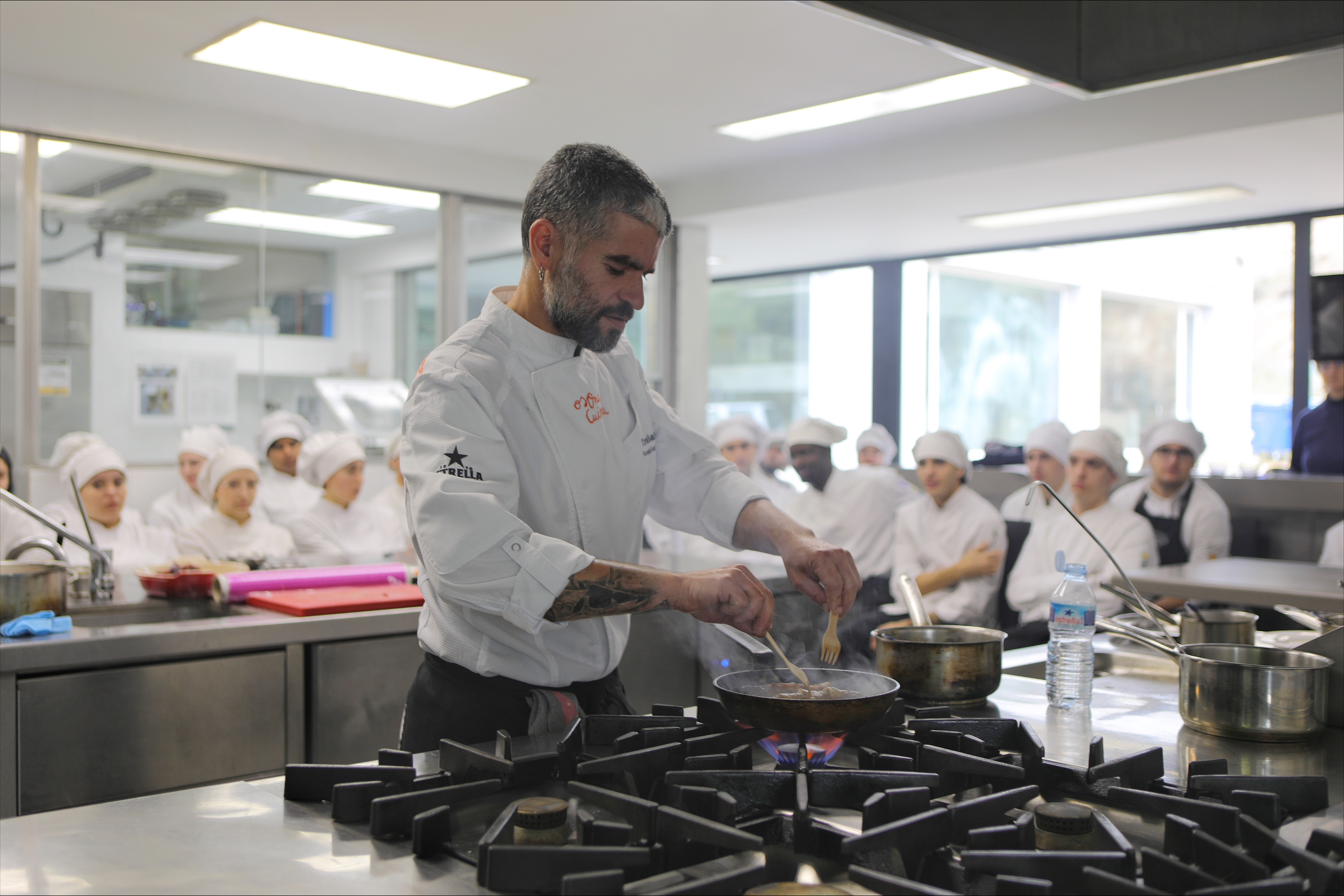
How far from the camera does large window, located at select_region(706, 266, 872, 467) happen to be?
8.75 m

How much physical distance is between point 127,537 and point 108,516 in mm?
145

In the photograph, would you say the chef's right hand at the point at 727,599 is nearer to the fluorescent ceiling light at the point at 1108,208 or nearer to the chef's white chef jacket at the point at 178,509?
the chef's white chef jacket at the point at 178,509

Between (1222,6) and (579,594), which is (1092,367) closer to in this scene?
(1222,6)

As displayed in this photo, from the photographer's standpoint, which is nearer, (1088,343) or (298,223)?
(298,223)

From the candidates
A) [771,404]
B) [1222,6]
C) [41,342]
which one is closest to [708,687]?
[1222,6]

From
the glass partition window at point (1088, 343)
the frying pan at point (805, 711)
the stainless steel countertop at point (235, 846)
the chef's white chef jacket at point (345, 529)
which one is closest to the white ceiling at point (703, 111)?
the glass partition window at point (1088, 343)

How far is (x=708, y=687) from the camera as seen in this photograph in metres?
3.14

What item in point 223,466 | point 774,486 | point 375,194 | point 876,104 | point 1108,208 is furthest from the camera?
point 774,486

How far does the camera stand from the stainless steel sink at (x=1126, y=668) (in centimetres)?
184

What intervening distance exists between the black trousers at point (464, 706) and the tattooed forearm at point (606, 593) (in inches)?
9.6

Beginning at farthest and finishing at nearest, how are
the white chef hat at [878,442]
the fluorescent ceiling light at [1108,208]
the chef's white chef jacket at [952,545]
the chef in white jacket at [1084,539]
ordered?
1. the white chef hat at [878,442]
2. the fluorescent ceiling light at [1108,208]
3. the chef's white chef jacket at [952,545]
4. the chef in white jacket at [1084,539]

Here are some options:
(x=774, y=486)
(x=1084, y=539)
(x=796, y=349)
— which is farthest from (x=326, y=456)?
(x=796, y=349)

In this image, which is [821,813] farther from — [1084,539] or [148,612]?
[1084,539]

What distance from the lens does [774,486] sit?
6.89m
